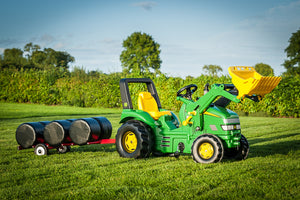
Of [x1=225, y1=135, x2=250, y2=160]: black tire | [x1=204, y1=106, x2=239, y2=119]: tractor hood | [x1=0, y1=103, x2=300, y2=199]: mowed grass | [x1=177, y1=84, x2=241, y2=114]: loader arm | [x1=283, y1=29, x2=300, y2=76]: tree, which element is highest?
[x1=283, y1=29, x2=300, y2=76]: tree

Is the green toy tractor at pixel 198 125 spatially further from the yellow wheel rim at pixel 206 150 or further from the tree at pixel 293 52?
the tree at pixel 293 52

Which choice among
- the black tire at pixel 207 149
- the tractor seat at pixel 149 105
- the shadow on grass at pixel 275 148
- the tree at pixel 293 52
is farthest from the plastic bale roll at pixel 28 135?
the tree at pixel 293 52

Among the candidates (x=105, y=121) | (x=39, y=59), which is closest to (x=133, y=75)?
(x=105, y=121)

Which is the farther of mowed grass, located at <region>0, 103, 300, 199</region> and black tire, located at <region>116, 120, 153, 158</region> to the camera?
black tire, located at <region>116, 120, 153, 158</region>

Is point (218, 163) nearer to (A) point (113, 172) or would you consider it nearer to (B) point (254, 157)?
(B) point (254, 157)

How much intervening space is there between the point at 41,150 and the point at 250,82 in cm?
508

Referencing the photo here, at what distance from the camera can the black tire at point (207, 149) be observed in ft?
21.2

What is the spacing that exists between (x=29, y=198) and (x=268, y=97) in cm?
1698

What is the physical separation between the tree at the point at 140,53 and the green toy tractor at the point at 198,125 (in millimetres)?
60411

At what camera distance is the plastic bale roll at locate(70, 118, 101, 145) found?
26.5 feet

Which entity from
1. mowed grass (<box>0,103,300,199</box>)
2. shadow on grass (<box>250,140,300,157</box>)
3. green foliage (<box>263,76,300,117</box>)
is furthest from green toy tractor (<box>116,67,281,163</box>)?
green foliage (<box>263,76,300,117</box>)

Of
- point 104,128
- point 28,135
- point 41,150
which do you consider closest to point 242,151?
point 104,128

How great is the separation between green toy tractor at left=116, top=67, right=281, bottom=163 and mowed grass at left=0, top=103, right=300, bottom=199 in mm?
268

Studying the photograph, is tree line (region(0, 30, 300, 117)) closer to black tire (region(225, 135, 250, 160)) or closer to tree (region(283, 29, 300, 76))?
black tire (region(225, 135, 250, 160))
